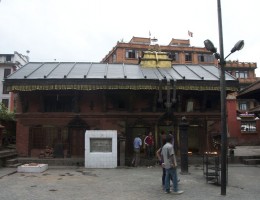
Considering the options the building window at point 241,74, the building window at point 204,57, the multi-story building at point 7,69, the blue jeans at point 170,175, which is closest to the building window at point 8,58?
the multi-story building at point 7,69

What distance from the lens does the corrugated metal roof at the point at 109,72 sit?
70.5 ft

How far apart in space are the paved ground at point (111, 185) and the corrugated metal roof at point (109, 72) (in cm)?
689

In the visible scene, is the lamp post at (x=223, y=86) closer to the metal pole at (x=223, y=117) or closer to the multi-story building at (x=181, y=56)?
the metal pole at (x=223, y=117)

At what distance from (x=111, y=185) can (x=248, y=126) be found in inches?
1242

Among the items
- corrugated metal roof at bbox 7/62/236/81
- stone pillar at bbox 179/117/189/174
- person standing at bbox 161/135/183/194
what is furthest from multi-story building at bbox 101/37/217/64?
person standing at bbox 161/135/183/194

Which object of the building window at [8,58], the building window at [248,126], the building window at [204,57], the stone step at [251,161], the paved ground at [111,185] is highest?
the building window at [204,57]

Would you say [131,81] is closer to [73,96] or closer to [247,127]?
[73,96]

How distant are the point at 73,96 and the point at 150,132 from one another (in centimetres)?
560

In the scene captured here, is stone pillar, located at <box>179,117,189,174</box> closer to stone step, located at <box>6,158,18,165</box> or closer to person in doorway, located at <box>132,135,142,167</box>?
person in doorway, located at <box>132,135,142,167</box>

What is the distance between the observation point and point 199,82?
21406 millimetres

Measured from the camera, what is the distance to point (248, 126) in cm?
4019

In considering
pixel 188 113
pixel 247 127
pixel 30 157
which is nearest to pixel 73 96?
pixel 30 157

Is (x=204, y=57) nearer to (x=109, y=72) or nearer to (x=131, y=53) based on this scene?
(x=131, y=53)

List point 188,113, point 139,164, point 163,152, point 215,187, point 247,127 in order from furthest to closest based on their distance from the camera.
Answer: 1. point 247,127
2. point 188,113
3. point 139,164
4. point 215,187
5. point 163,152
